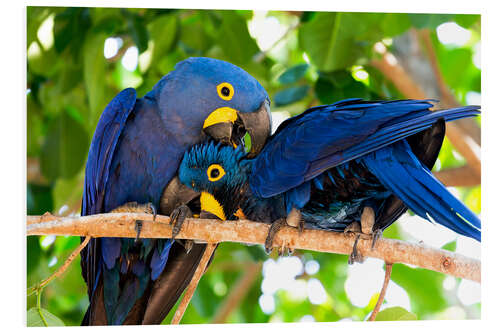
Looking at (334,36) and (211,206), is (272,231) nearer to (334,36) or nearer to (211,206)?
(211,206)

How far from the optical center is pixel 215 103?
6.51 feet

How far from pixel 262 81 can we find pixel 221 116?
49cm

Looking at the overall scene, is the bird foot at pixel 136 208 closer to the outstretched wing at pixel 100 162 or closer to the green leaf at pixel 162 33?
the outstretched wing at pixel 100 162

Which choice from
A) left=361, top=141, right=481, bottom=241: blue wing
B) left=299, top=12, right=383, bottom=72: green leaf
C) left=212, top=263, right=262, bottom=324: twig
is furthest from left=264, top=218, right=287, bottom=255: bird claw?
left=299, top=12, right=383, bottom=72: green leaf

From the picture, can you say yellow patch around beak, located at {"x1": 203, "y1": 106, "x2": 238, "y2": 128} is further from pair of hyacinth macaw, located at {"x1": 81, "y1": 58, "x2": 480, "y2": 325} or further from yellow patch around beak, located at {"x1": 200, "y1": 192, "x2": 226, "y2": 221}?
yellow patch around beak, located at {"x1": 200, "y1": 192, "x2": 226, "y2": 221}

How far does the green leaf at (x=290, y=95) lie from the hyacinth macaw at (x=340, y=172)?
0.33m

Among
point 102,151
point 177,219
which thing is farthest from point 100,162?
point 177,219

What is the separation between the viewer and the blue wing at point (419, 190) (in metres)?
1.54

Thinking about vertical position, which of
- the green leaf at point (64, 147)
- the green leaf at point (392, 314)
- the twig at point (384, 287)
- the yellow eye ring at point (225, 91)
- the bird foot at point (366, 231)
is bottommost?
the green leaf at point (392, 314)

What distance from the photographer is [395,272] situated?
2.15m

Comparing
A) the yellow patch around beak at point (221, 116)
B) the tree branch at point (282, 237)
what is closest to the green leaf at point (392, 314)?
the tree branch at point (282, 237)

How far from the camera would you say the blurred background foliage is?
2166 millimetres

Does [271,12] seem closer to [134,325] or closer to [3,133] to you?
[3,133]

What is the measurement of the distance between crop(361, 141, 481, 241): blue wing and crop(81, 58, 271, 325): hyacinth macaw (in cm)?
45
